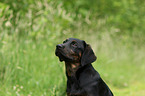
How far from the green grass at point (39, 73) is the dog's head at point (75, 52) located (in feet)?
2.52

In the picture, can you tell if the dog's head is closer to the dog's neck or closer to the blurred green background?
the dog's neck

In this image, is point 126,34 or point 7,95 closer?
point 7,95

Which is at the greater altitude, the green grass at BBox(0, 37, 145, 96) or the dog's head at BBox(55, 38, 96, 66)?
the dog's head at BBox(55, 38, 96, 66)

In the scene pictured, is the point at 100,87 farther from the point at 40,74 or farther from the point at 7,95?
the point at 40,74

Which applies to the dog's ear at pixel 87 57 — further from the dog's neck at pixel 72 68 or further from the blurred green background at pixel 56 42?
the blurred green background at pixel 56 42

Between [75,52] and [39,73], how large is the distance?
2200 millimetres

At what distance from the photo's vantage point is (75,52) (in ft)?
12.4

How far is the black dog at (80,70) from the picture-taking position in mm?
3578

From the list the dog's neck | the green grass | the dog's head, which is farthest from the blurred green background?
the dog's head

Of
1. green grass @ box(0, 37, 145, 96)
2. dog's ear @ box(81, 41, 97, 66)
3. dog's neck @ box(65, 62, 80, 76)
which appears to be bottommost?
green grass @ box(0, 37, 145, 96)

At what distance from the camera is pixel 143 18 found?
1265 cm

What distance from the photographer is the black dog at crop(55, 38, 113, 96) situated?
3578mm

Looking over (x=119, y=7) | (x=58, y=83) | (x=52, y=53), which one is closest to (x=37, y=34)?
(x=52, y=53)

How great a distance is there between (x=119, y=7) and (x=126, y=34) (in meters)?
1.37
